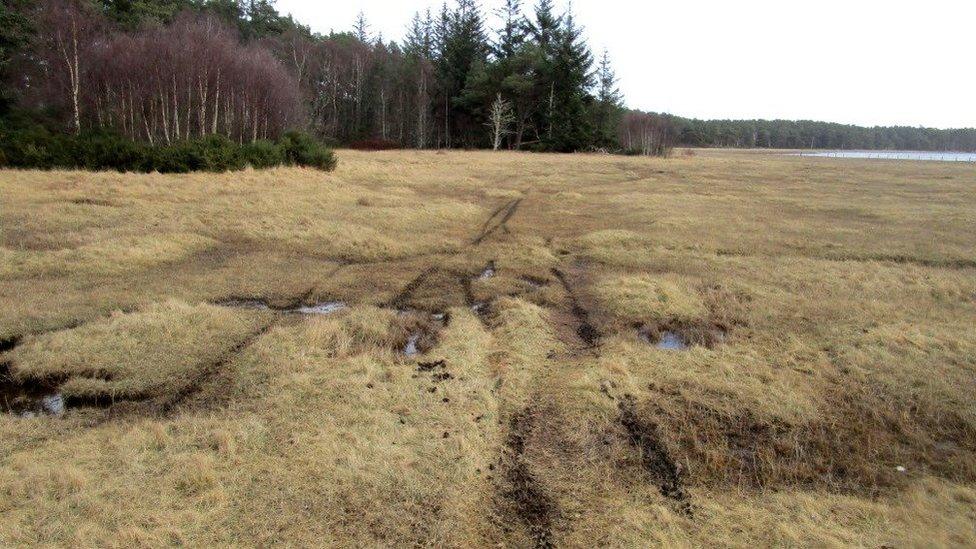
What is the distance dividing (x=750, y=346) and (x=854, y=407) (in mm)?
1679

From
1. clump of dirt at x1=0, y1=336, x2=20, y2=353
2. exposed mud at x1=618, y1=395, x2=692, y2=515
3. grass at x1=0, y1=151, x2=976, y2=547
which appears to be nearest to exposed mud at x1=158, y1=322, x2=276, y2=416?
grass at x1=0, y1=151, x2=976, y2=547

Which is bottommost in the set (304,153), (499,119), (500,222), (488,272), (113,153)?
(488,272)

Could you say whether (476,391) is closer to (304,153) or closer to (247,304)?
(247,304)

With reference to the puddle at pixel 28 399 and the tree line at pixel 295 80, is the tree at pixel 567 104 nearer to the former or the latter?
the tree line at pixel 295 80

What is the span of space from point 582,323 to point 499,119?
49.8 meters

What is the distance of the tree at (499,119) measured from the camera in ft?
182

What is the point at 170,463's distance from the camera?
4.71m

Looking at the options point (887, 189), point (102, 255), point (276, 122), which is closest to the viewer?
point (102, 255)

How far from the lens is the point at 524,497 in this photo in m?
4.52

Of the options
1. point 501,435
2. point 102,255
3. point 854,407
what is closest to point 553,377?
point 501,435

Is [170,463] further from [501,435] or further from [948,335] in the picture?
[948,335]

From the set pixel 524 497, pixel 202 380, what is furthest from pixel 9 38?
pixel 524 497

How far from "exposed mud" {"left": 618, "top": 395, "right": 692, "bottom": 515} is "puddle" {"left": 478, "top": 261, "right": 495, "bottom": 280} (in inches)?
211

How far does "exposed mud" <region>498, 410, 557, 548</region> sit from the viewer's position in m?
4.19
